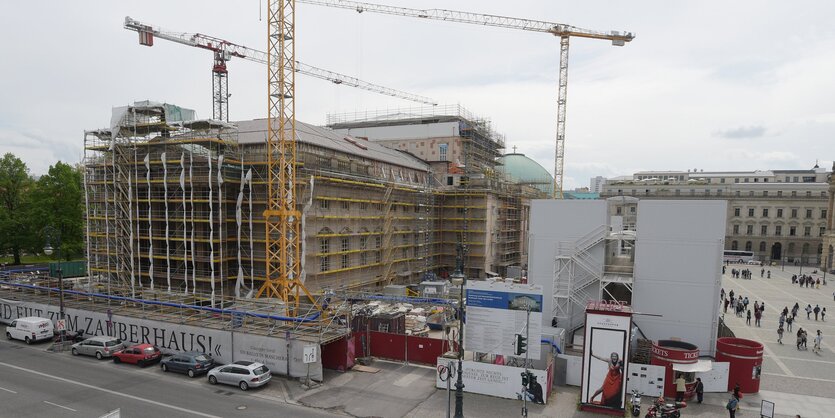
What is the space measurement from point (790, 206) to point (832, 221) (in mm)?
18524

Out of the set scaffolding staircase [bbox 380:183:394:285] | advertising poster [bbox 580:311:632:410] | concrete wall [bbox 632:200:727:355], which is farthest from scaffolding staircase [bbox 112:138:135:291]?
concrete wall [bbox 632:200:727:355]

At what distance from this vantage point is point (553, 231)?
31797 mm

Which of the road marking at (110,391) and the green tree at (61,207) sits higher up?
the green tree at (61,207)

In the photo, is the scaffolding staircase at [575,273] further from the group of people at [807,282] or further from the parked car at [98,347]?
the group of people at [807,282]

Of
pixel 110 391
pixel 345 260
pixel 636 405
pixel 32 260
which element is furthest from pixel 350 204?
pixel 32 260

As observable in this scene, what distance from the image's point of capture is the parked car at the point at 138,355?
1017 inches

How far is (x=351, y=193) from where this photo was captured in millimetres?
41594

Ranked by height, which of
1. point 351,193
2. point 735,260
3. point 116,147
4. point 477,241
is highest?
point 116,147

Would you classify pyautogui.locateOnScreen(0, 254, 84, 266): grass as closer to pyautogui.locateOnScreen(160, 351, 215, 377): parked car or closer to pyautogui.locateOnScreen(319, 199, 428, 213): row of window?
pyautogui.locateOnScreen(319, 199, 428, 213): row of window

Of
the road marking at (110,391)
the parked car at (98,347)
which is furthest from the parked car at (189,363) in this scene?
the parked car at (98,347)

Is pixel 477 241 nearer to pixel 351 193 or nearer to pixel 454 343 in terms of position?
pixel 351 193

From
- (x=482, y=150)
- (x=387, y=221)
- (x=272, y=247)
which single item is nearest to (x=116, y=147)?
(x=272, y=247)

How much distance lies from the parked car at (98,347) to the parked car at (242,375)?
27.1 feet

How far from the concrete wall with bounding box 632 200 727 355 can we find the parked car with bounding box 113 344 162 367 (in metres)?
29.4
